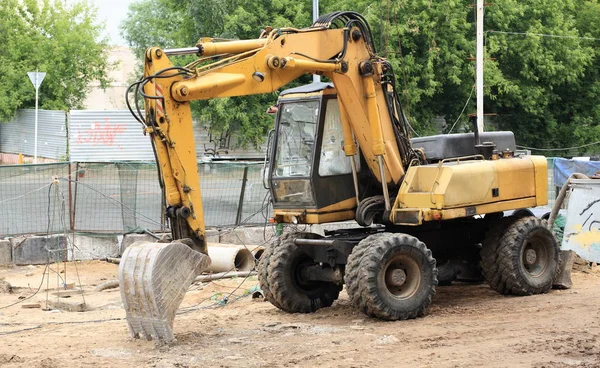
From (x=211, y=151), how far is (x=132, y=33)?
3823 centimetres

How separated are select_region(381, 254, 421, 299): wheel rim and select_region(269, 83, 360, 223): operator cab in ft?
3.71

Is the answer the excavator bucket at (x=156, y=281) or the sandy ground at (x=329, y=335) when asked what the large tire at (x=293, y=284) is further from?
the excavator bucket at (x=156, y=281)

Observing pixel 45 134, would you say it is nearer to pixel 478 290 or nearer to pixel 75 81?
pixel 75 81

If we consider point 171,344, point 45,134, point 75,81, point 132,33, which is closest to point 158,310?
point 171,344

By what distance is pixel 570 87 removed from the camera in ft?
139

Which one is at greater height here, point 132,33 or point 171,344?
point 132,33

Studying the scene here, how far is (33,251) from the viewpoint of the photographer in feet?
58.7

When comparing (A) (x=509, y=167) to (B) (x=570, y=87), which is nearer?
(A) (x=509, y=167)

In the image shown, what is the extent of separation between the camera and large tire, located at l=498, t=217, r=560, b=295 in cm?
1320

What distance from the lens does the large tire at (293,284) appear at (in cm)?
1247

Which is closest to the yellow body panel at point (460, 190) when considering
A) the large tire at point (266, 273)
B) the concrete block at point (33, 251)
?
the large tire at point (266, 273)

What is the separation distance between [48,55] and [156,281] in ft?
125

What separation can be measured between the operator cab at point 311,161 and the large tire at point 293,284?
415 mm

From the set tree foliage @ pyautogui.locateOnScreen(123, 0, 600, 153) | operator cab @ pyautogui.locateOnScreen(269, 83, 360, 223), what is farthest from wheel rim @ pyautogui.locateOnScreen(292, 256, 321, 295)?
tree foliage @ pyautogui.locateOnScreen(123, 0, 600, 153)
